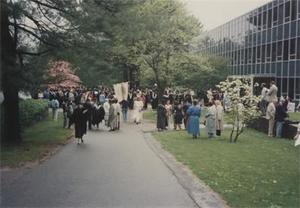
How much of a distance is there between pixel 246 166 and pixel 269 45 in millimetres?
42522

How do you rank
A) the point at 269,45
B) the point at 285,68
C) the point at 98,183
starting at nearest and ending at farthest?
the point at 98,183 → the point at 285,68 → the point at 269,45

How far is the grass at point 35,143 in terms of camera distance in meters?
17.3

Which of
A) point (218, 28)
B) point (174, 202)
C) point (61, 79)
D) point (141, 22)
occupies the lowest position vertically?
point (174, 202)

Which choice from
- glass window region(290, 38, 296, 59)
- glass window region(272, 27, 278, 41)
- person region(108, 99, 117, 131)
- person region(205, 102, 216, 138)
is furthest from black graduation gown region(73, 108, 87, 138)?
glass window region(272, 27, 278, 41)

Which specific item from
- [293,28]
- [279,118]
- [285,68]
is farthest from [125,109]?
[285,68]

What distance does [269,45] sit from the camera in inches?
2244

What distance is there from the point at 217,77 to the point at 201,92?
2794 millimetres

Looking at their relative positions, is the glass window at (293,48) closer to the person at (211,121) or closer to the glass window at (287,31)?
the glass window at (287,31)

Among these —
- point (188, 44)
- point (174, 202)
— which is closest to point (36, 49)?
point (174, 202)

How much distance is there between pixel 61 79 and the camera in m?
21.6

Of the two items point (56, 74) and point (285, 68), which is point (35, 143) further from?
point (285, 68)

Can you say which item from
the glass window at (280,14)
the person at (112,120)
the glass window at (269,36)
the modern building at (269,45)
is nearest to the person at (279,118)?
the person at (112,120)

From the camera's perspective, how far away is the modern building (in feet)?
166

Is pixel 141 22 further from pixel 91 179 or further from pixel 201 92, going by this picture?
pixel 201 92
